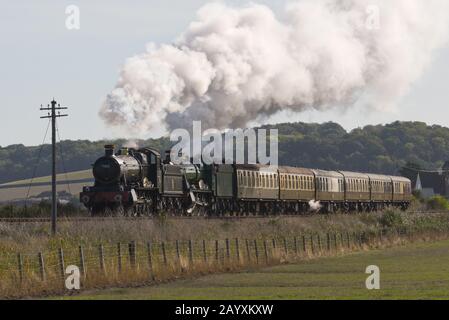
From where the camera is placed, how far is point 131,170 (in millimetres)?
53281

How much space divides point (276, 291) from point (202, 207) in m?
32.8

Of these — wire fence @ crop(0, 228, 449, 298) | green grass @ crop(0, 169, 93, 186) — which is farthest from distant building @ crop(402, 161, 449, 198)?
wire fence @ crop(0, 228, 449, 298)

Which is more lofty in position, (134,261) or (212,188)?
(212,188)

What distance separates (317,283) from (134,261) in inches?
239

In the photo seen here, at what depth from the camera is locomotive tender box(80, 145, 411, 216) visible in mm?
52938

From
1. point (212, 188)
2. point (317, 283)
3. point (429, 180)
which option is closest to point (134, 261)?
point (317, 283)

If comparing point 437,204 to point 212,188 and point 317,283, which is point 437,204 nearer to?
point 212,188

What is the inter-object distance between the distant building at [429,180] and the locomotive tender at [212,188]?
242ft

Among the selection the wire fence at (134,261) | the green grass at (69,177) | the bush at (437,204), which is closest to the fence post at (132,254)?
the wire fence at (134,261)

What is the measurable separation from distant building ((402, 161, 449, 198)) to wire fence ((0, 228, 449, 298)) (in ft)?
382

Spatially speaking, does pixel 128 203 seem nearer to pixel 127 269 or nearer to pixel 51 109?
pixel 51 109

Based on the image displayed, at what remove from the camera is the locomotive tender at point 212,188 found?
174ft

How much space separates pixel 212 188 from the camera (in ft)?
200
